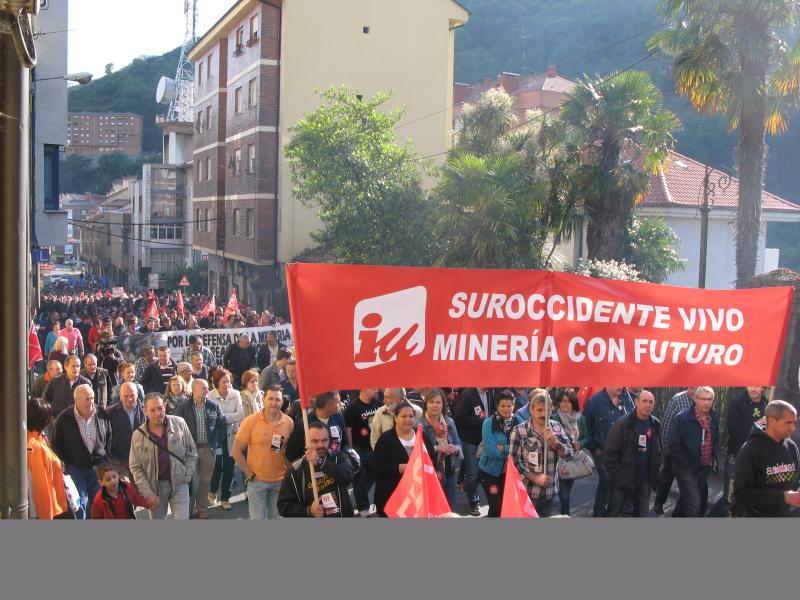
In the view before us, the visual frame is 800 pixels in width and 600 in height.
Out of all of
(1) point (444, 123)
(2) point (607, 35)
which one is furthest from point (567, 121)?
(2) point (607, 35)

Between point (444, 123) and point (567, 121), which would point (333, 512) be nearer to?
point (567, 121)

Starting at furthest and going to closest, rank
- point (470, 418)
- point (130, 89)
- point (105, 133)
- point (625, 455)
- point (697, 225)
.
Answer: point (105, 133)
point (130, 89)
point (697, 225)
point (470, 418)
point (625, 455)

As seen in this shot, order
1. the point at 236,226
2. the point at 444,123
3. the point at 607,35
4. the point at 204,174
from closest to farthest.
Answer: the point at 444,123, the point at 236,226, the point at 204,174, the point at 607,35

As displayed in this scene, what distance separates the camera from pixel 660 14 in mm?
20859

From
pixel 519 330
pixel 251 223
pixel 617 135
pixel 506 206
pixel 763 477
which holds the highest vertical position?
pixel 617 135

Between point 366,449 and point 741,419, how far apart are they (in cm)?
389

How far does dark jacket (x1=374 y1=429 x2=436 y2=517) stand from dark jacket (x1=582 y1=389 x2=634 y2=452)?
3020 mm

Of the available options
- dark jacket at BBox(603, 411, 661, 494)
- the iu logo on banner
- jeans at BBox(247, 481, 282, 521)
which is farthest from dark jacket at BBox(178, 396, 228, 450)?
dark jacket at BBox(603, 411, 661, 494)

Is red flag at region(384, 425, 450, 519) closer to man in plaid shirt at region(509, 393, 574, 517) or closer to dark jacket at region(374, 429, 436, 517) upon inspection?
dark jacket at region(374, 429, 436, 517)

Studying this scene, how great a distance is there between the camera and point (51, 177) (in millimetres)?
29234

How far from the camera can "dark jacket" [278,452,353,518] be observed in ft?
21.7

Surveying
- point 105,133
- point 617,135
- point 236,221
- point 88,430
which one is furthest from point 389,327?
point 105,133

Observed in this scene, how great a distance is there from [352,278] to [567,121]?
20106 mm

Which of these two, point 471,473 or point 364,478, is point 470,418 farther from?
point 364,478
